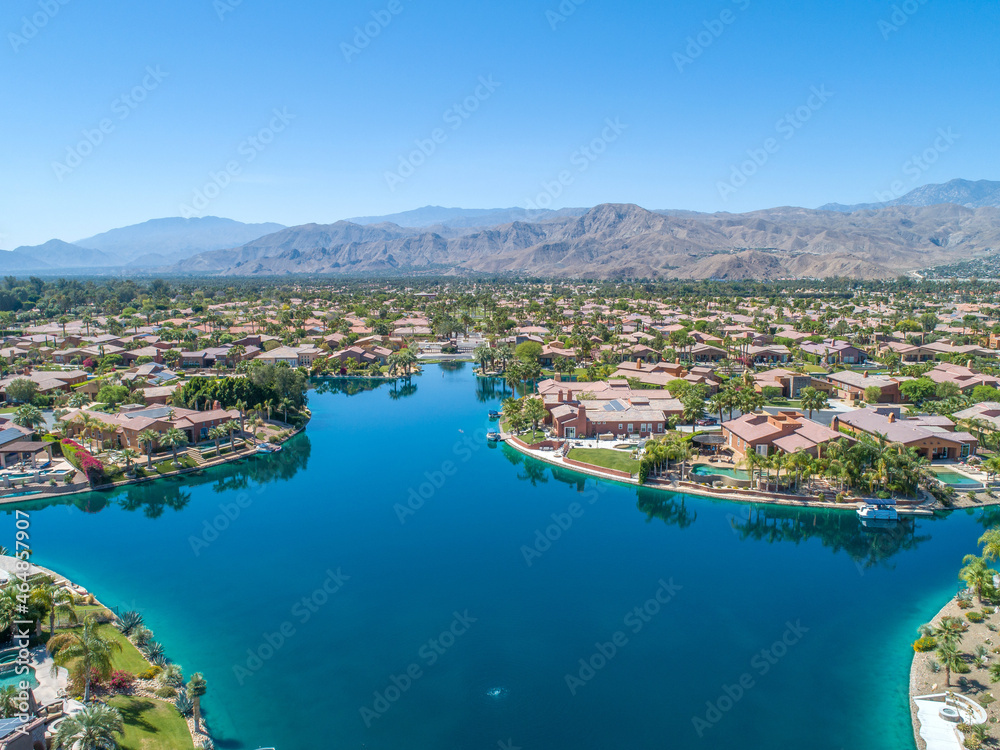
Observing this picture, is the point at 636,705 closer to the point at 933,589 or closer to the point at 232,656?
the point at 232,656

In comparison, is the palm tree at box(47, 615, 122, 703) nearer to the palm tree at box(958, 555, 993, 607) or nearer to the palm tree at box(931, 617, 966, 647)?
the palm tree at box(931, 617, 966, 647)

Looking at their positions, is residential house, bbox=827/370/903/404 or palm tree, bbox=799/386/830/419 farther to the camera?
residential house, bbox=827/370/903/404

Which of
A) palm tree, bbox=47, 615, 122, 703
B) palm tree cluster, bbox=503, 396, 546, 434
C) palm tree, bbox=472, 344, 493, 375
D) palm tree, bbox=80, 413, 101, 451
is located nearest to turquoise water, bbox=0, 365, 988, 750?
palm tree, bbox=47, 615, 122, 703

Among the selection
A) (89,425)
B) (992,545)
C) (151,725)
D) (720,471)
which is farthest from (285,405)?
(992,545)

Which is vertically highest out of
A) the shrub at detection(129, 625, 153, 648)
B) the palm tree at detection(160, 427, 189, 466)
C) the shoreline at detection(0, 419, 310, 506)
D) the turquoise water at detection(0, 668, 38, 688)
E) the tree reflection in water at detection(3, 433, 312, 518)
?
the palm tree at detection(160, 427, 189, 466)

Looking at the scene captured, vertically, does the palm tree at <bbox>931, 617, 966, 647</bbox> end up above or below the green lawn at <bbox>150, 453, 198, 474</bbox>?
above

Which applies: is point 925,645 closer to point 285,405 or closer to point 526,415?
point 526,415

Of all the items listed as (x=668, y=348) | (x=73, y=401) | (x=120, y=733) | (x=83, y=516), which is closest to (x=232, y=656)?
(x=120, y=733)
